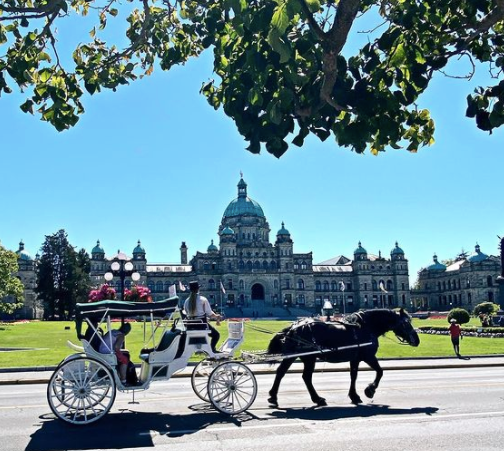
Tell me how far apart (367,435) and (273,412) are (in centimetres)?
223

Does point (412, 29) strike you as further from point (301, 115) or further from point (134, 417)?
point (134, 417)

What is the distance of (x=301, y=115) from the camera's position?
637cm

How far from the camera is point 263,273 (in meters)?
103

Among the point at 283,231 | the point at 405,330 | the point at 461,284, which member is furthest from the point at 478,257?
the point at 405,330

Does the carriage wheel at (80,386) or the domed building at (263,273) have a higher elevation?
the domed building at (263,273)

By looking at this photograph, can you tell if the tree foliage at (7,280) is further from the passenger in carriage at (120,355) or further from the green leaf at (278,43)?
the green leaf at (278,43)

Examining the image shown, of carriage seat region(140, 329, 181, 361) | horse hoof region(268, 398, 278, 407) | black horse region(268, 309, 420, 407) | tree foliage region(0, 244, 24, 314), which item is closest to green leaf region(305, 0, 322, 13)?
carriage seat region(140, 329, 181, 361)

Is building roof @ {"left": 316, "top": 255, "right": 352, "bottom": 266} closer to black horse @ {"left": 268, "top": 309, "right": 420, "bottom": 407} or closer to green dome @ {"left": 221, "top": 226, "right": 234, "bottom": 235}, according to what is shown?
green dome @ {"left": 221, "top": 226, "right": 234, "bottom": 235}

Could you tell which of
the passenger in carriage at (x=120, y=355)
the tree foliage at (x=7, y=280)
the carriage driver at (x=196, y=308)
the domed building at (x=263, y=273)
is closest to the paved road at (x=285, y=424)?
the passenger in carriage at (x=120, y=355)

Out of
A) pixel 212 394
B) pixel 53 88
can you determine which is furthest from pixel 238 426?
pixel 53 88

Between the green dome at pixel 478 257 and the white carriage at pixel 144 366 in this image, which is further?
the green dome at pixel 478 257

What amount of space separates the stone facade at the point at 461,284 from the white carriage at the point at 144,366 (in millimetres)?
103809

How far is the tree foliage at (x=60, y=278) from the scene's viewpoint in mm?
76875

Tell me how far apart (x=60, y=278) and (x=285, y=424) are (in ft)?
247
